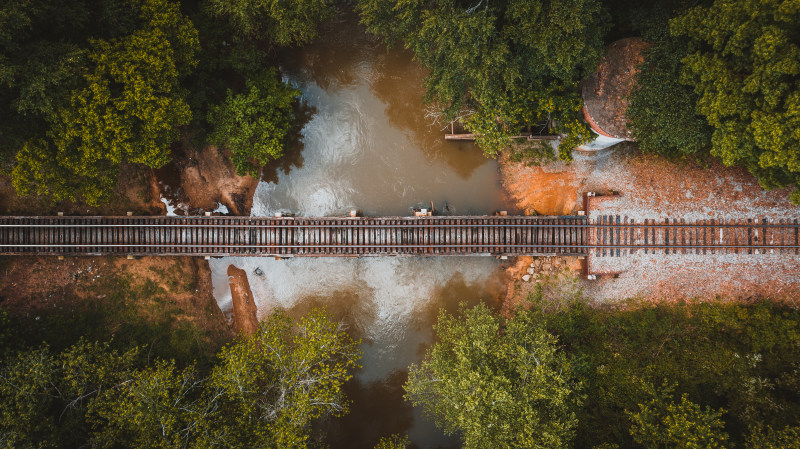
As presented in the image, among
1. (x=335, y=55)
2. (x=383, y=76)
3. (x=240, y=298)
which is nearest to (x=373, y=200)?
(x=383, y=76)

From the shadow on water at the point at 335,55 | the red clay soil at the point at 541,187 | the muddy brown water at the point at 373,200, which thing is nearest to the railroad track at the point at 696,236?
the red clay soil at the point at 541,187

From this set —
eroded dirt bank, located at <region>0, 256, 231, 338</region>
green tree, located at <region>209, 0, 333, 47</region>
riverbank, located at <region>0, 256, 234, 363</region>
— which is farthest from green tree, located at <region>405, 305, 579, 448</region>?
green tree, located at <region>209, 0, 333, 47</region>

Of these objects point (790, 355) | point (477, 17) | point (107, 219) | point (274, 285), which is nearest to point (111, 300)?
point (107, 219)

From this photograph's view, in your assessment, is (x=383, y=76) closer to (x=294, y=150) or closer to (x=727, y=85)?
(x=294, y=150)

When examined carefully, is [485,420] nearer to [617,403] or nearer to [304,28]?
[617,403]

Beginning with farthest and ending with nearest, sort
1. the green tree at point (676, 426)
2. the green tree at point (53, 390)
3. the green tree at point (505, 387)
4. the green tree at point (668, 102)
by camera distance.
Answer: the green tree at point (53, 390) → the green tree at point (505, 387) → the green tree at point (676, 426) → the green tree at point (668, 102)

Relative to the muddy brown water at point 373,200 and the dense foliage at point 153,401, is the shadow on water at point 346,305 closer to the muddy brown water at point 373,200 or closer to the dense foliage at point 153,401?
the muddy brown water at point 373,200
